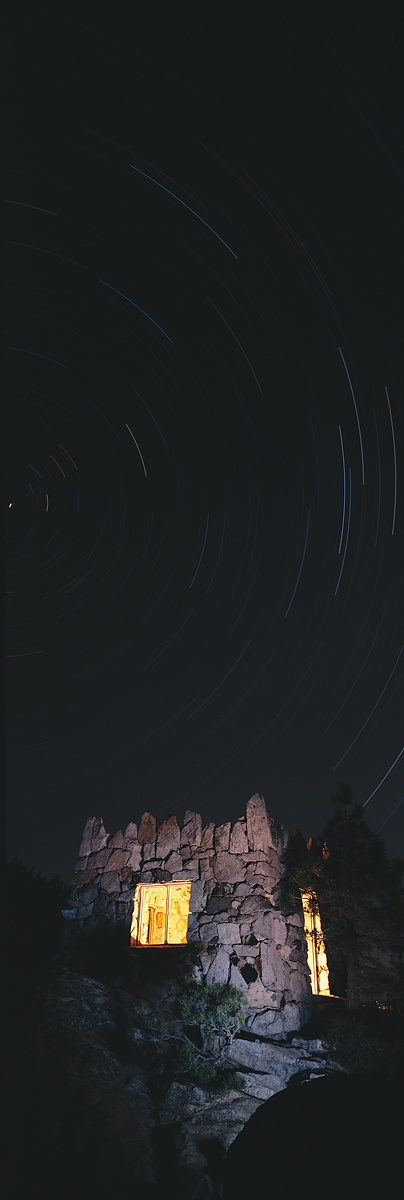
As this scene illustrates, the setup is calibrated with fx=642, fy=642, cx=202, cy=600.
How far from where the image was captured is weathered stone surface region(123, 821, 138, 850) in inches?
627

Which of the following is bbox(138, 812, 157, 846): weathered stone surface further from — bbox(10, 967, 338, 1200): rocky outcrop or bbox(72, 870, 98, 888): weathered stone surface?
bbox(10, 967, 338, 1200): rocky outcrop

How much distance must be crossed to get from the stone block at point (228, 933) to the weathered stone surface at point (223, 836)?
5.28ft

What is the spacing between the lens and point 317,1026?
13.2 m

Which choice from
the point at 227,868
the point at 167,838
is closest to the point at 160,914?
the point at 167,838

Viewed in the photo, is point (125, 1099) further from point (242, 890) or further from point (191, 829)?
point (191, 829)

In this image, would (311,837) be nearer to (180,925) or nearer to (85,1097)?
(180,925)

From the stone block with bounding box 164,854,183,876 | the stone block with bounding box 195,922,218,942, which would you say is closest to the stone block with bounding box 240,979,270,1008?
the stone block with bounding box 195,922,218,942

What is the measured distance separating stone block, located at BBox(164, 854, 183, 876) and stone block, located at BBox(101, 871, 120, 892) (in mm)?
1421

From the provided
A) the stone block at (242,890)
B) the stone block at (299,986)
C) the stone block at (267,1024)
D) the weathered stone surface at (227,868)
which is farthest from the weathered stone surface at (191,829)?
the stone block at (267,1024)

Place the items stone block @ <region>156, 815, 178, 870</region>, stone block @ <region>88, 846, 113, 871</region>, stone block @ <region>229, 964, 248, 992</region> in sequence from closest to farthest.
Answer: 1. stone block @ <region>229, 964, 248, 992</region>
2. stone block @ <region>156, 815, 178, 870</region>
3. stone block @ <region>88, 846, 113, 871</region>

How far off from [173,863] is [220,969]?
2504 mm

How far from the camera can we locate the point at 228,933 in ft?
45.1

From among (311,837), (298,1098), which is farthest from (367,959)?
(298,1098)

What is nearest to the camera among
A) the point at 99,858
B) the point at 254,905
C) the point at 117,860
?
the point at 254,905
